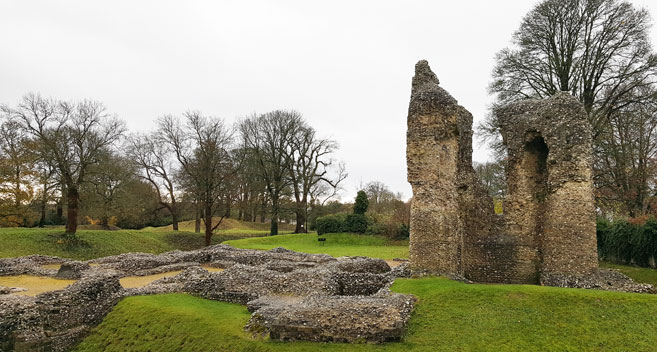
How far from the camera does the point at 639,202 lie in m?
22.5

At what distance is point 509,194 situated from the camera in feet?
45.8

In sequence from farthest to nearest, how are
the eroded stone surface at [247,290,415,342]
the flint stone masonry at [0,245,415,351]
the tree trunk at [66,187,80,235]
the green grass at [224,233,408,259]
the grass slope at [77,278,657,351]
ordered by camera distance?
the green grass at [224,233,408,259], the tree trunk at [66,187,80,235], the flint stone masonry at [0,245,415,351], the eroded stone surface at [247,290,415,342], the grass slope at [77,278,657,351]

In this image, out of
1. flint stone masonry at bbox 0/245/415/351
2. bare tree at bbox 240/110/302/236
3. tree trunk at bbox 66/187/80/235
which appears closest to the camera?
→ flint stone masonry at bbox 0/245/415/351

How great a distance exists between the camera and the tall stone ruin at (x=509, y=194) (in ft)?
38.3

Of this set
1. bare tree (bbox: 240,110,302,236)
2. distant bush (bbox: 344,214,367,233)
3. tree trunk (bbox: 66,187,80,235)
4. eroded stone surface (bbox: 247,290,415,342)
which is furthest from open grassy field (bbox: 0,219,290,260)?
eroded stone surface (bbox: 247,290,415,342)

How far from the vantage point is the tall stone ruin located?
11.7 metres

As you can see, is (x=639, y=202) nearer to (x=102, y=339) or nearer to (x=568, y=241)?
(x=568, y=241)

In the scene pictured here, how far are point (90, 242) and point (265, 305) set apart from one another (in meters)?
22.7

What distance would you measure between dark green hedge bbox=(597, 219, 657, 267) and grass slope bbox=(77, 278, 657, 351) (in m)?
11.0

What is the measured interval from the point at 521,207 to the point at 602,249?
10.7 meters

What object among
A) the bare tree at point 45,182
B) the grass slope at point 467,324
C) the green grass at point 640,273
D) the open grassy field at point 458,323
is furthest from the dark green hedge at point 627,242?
the bare tree at point 45,182

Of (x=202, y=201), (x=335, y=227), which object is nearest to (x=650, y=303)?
(x=335, y=227)

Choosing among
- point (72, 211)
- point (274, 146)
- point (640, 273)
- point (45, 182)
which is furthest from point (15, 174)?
point (640, 273)

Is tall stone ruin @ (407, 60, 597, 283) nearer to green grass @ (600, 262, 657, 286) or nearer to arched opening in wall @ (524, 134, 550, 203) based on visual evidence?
arched opening in wall @ (524, 134, 550, 203)
